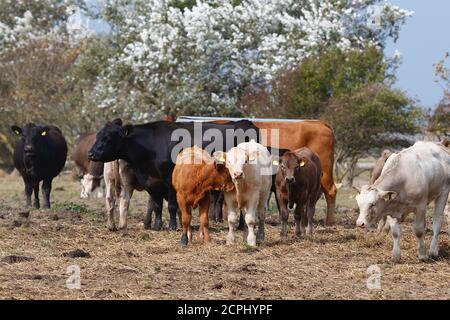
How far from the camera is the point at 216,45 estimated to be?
34281mm

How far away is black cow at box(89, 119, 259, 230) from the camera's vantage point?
1557 centimetres

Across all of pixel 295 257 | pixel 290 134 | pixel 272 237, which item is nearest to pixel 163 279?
pixel 295 257

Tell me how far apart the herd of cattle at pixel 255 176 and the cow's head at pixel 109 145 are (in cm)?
2

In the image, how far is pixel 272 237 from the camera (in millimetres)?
14766

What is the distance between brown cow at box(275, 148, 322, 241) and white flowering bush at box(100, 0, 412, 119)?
59.8ft

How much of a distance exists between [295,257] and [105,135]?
4.49 metres

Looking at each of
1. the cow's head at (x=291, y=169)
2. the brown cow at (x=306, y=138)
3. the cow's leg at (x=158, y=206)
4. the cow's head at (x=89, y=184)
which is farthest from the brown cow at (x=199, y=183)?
the cow's head at (x=89, y=184)

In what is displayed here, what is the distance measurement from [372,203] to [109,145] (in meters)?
5.37

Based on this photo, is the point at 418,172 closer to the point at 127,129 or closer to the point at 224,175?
the point at 224,175

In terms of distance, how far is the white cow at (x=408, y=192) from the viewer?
11664mm

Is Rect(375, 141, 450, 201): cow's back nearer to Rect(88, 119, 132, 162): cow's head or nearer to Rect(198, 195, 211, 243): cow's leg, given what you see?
Rect(198, 195, 211, 243): cow's leg

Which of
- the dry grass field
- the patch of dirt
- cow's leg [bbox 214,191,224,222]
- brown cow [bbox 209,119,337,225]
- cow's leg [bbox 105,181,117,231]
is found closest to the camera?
the dry grass field

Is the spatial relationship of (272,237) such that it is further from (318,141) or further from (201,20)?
(201,20)

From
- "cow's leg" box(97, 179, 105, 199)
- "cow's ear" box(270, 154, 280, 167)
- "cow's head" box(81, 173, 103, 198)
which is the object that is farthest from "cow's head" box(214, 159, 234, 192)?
"cow's leg" box(97, 179, 105, 199)
